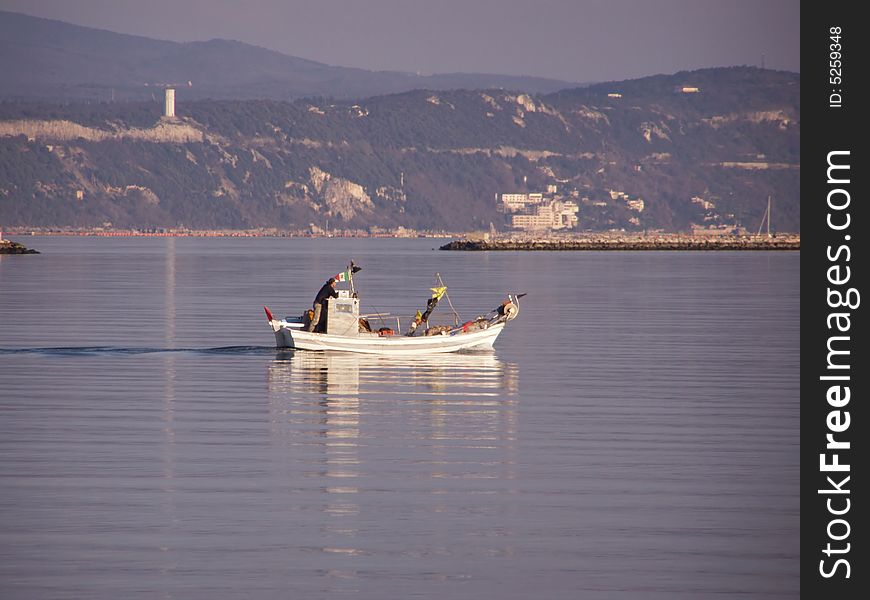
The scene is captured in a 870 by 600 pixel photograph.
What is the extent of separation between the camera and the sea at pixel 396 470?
1827 centimetres

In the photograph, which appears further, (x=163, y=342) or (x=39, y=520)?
(x=163, y=342)

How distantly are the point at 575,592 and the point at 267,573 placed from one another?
11.5ft

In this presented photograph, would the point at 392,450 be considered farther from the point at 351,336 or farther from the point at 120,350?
the point at 120,350

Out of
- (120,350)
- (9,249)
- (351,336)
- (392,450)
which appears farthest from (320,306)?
(9,249)

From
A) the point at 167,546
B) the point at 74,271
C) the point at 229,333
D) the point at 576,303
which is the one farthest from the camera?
the point at 74,271

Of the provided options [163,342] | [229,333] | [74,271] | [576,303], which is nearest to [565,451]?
[163,342]

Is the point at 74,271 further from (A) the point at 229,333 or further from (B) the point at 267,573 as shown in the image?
(B) the point at 267,573

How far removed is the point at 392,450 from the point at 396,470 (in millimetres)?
1883

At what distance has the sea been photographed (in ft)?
59.9

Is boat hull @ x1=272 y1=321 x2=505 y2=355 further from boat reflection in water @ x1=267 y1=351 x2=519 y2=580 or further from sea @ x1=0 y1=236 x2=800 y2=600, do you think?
boat reflection in water @ x1=267 y1=351 x2=519 y2=580

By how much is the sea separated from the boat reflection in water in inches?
2.7

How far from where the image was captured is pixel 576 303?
7569cm

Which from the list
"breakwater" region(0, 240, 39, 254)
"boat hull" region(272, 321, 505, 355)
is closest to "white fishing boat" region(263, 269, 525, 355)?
"boat hull" region(272, 321, 505, 355)
